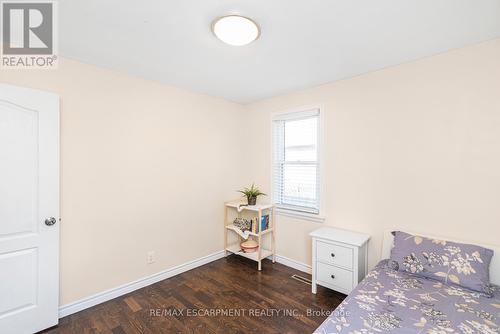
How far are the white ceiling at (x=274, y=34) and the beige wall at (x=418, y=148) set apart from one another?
212 mm

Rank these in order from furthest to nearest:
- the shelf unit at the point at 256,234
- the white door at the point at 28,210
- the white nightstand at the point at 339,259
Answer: the shelf unit at the point at 256,234 < the white nightstand at the point at 339,259 < the white door at the point at 28,210

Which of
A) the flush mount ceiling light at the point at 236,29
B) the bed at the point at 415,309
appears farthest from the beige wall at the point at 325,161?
the flush mount ceiling light at the point at 236,29

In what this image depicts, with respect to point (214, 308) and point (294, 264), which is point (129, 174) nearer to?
point (214, 308)

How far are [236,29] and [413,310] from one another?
2.21 metres

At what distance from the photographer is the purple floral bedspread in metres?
1.26

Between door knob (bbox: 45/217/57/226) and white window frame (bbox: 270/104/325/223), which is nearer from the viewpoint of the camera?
door knob (bbox: 45/217/57/226)

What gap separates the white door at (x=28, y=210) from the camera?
1760 mm

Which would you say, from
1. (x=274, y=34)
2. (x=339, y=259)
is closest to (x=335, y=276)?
(x=339, y=259)

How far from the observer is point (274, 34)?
1759mm

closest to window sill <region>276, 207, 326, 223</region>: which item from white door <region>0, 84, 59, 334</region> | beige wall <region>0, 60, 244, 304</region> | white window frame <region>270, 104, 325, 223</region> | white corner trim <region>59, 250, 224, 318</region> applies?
white window frame <region>270, 104, 325, 223</region>

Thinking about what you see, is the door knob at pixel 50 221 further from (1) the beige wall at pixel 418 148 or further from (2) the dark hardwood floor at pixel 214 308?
(1) the beige wall at pixel 418 148

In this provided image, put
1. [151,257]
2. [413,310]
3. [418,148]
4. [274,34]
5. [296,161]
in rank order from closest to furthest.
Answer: [413,310], [274,34], [418,148], [151,257], [296,161]

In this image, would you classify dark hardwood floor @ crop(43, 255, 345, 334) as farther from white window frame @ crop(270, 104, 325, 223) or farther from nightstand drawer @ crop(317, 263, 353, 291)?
white window frame @ crop(270, 104, 325, 223)

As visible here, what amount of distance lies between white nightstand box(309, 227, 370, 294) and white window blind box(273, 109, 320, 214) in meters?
0.53
